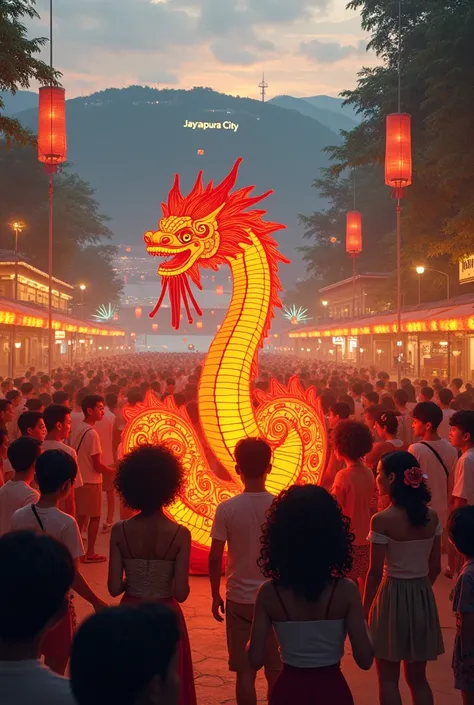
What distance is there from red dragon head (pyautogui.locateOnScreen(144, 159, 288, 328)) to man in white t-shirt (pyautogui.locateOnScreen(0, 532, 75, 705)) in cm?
590

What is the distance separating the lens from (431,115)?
24.9m

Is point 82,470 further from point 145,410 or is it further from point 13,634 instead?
point 13,634

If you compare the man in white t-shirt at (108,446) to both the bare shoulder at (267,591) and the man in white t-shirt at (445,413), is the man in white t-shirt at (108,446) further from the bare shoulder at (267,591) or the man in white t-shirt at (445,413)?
the bare shoulder at (267,591)

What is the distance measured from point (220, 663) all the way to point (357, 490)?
5.47 ft

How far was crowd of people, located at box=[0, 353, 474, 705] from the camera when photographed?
208cm

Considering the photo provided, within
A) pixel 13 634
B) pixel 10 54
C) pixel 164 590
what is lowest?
pixel 164 590

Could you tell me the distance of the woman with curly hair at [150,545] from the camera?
13.3 feet

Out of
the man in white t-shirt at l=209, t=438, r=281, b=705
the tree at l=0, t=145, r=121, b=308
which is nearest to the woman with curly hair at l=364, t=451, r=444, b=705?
the man in white t-shirt at l=209, t=438, r=281, b=705

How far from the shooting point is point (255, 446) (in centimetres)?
501

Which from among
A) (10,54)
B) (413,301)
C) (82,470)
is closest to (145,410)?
(82,470)

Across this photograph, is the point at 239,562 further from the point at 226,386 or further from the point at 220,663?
the point at 226,386

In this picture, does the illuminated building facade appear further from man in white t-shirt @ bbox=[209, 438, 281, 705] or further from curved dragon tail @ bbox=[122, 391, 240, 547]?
man in white t-shirt @ bbox=[209, 438, 281, 705]

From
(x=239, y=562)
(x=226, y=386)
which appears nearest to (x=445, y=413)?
(x=226, y=386)

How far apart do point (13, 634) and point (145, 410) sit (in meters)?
5.75
